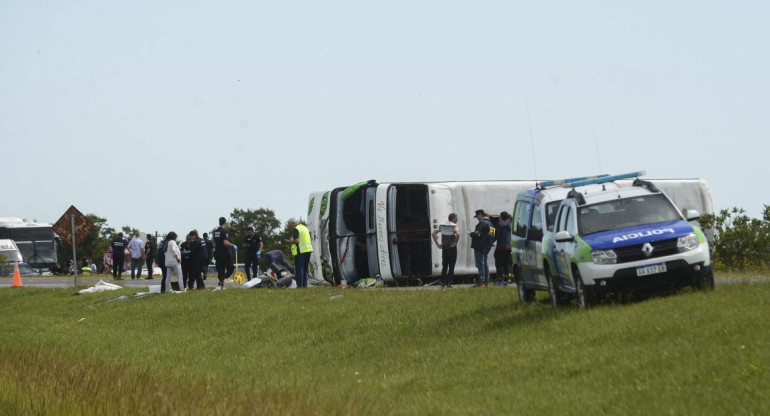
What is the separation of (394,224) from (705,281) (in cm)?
1248

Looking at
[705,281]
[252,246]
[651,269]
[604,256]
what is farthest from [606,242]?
[252,246]

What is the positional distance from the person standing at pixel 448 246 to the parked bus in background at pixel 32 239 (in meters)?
44.2

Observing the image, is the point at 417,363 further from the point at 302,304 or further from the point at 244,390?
the point at 302,304

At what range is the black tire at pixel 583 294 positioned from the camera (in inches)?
632

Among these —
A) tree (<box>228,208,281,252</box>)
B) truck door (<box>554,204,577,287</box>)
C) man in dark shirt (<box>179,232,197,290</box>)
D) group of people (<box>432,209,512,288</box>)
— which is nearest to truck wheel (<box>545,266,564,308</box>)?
truck door (<box>554,204,577,287</box>)

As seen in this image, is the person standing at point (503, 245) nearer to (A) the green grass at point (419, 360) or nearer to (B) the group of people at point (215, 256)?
(A) the green grass at point (419, 360)

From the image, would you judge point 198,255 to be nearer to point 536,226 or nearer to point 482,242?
point 482,242

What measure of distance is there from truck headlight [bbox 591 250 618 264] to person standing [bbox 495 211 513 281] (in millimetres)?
10127

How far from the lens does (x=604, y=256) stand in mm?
15844

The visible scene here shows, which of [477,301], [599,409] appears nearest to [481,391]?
[599,409]

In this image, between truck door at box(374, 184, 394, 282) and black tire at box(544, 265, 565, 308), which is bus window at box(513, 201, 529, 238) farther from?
truck door at box(374, 184, 394, 282)

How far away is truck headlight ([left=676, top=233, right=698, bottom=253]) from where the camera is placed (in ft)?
51.7

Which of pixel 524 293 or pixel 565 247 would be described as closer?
pixel 565 247

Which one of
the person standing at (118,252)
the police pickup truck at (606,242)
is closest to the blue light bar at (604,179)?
the police pickup truck at (606,242)
